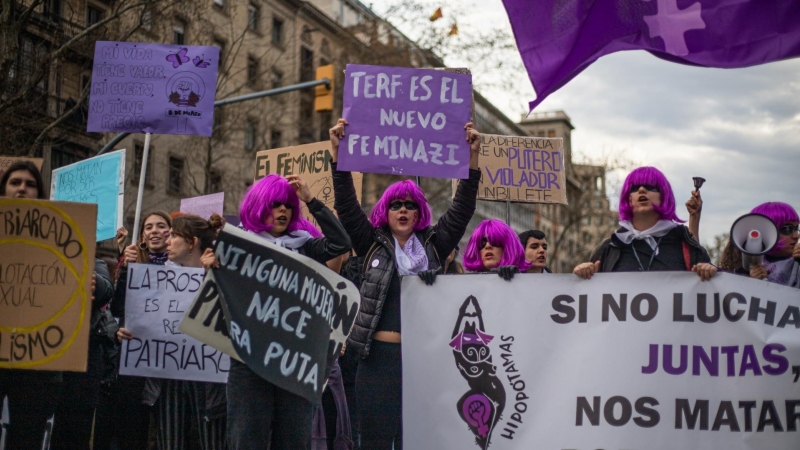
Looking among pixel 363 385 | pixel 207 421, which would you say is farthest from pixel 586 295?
pixel 207 421

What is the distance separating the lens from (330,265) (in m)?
5.86

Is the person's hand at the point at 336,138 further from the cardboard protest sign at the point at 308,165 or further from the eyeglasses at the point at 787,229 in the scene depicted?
the cardboard protest sign at the point at 308,165

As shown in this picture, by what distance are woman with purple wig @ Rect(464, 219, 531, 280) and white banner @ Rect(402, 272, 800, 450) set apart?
2.11 feet

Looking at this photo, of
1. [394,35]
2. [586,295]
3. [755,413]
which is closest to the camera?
[755,413]

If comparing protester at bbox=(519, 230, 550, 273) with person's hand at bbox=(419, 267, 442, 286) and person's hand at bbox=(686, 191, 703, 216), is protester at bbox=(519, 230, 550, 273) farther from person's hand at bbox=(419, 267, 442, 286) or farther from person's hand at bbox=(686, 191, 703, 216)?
person's hand at bbox=(419, 267, 442, 286)

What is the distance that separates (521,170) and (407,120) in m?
4.00

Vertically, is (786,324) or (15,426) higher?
(786,324)

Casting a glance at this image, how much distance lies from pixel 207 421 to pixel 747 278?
321 centimetres

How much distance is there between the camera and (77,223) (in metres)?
4.81

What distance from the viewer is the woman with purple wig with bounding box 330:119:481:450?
5.07m

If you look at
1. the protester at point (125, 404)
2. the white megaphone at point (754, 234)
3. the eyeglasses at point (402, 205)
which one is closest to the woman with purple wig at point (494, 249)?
the eyeglasses at point (402, 205)

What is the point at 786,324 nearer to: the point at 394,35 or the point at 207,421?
the point at 207,421

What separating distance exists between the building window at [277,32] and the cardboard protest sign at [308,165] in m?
29.3

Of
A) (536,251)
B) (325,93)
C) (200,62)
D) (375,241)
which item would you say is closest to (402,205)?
(375,241)
